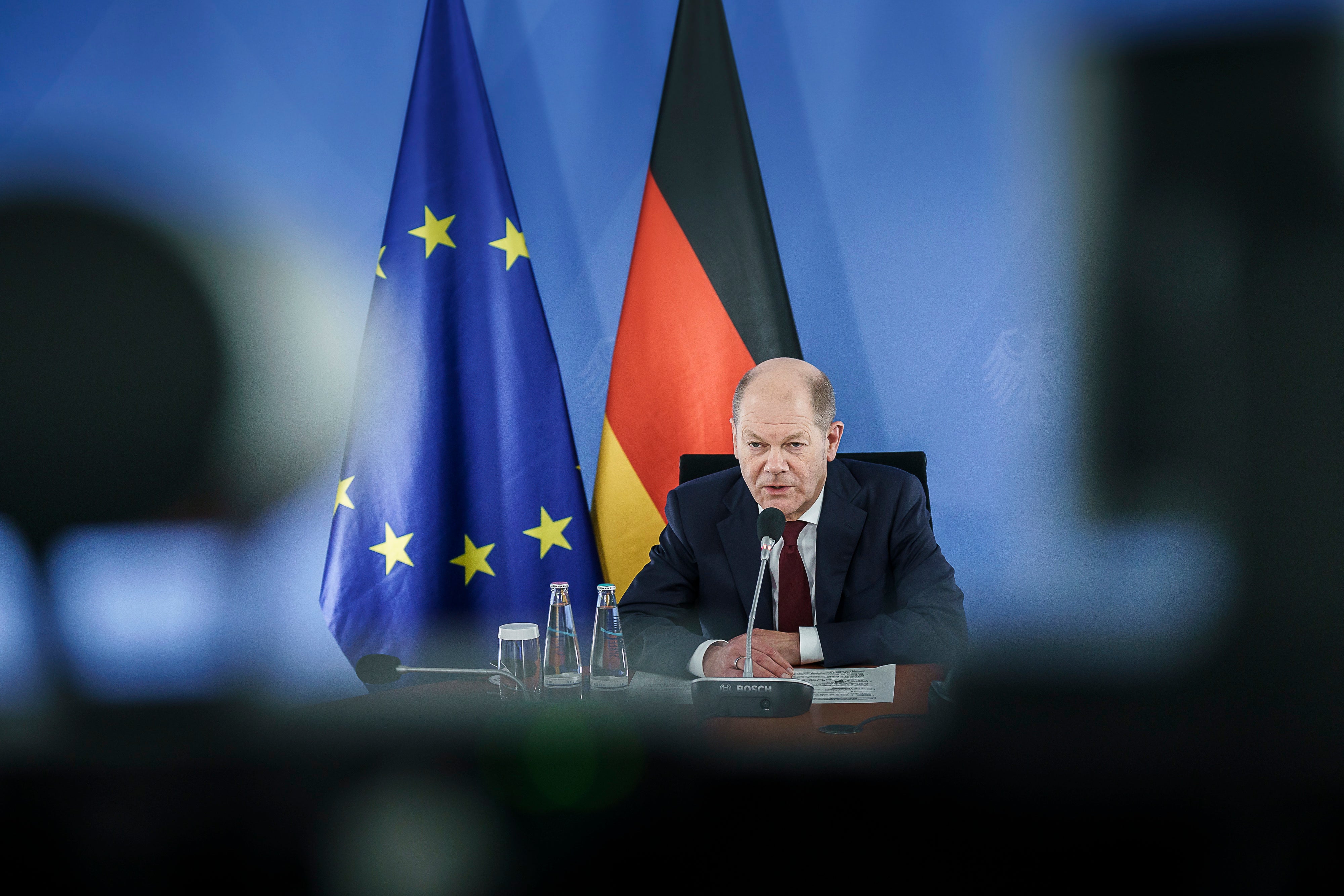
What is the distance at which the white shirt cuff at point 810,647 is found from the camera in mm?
1409

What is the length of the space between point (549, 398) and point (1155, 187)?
1.96 metres

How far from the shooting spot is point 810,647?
4.64ft

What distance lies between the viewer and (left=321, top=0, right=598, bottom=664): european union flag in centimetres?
224

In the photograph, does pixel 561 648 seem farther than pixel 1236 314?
Yes

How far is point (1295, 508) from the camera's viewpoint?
2.43ft

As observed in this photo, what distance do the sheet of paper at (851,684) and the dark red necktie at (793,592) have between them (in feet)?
1.00

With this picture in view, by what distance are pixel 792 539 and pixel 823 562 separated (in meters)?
0.08

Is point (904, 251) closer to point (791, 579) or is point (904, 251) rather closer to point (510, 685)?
point (791, 579)

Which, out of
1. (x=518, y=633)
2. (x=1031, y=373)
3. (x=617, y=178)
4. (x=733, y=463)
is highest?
(x=617, y=178)

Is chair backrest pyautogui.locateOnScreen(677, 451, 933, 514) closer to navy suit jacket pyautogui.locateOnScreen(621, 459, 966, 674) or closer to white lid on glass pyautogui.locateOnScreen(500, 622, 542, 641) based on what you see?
navy suit jacket pyautogui.locateOnScreen(621, 459, 966, 674)

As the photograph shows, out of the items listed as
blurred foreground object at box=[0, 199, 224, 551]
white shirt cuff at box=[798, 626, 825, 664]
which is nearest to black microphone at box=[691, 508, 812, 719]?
white shirt cuff at box=[798, 626, 825, 664]

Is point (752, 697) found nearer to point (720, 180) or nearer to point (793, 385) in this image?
point (793, 385)

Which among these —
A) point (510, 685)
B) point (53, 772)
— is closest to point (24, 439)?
point (510, 685)

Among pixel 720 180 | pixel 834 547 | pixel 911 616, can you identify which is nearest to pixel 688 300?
pixel 720 180
